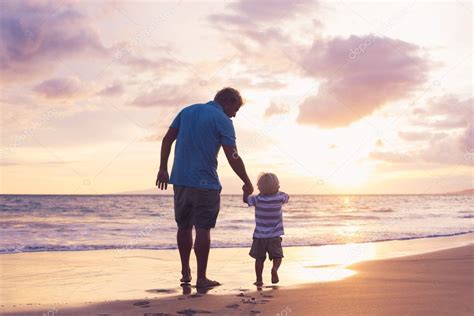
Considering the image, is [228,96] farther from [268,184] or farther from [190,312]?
[190,312]

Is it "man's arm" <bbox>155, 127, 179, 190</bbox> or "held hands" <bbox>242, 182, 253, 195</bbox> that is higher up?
"man's arm" <bbox>155, 127, 179, 190</bbox>

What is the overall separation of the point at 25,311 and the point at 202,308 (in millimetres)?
1315

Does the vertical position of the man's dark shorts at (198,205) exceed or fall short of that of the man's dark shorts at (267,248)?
it exceeds it

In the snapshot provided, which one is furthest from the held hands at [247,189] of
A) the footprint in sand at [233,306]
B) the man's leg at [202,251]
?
the footprint in sand at [233,306]

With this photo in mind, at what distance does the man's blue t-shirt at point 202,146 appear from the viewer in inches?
209

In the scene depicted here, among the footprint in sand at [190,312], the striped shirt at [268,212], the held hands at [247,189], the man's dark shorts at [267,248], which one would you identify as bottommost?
the footprint in sand at [190,312]

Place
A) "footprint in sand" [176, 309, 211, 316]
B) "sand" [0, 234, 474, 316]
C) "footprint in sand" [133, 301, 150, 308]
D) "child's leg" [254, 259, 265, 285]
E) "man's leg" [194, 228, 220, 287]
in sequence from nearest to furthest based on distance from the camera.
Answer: "footprint in sand" [176, 309, 211, 316]
"sand" [0, 234, 474, 316]
"footprint in sand" [133, 301, 150, 308]
"man's leg" [194, 228, 220, 287]
"child's leg" [254, 259, 265, 285]

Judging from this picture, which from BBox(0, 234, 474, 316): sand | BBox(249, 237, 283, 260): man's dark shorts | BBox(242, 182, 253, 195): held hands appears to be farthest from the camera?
BBox(249, 237, 283, 260): man's dark shorts

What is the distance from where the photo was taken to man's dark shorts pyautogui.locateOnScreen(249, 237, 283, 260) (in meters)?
5.82

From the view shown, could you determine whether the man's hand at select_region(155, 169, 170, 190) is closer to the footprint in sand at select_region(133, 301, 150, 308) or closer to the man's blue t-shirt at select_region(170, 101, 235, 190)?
the man's blue t-shirt at select_region(170, 101, 235, 190)

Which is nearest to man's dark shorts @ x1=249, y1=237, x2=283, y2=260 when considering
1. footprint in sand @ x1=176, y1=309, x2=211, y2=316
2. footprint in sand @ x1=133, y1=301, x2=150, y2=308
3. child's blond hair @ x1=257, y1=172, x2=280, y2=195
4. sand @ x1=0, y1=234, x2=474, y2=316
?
sand @ x1=0, y1=234, x2=474, y2=316

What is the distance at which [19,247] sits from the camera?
11031 millimetres

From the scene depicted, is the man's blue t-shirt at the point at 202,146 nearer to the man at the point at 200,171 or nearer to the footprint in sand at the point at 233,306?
the man at the point at 200,171

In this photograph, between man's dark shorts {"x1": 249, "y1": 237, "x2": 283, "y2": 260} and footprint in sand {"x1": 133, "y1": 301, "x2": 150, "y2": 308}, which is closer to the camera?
footprint in sand {"x1": 133, "y1": 301, "x2": 150, "y2": 308}
